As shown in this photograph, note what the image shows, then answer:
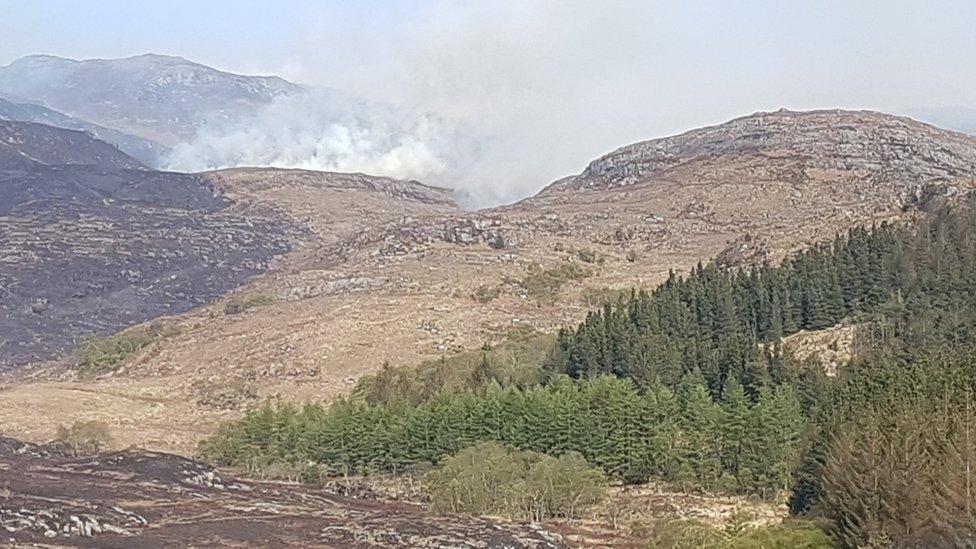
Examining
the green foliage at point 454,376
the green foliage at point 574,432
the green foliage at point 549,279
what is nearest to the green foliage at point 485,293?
the green foliage at point 549,279

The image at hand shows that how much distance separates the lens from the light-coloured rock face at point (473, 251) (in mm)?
79250

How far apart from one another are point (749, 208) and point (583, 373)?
2739 inches

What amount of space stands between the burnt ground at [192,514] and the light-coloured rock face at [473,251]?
478 inches

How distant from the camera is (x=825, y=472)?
33375 mm

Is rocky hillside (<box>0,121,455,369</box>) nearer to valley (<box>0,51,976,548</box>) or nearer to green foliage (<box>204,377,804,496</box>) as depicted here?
valley (<box>0,51,976,548</box>)

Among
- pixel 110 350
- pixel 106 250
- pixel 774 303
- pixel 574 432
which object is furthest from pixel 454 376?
pixel 106 250

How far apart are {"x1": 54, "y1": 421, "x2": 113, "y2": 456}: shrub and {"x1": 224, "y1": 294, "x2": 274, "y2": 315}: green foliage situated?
1429 inches

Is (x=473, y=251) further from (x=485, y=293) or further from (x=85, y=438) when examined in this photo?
(x=85, y=438)

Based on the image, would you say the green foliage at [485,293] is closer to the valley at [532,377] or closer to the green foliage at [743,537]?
the valley at [532,377]

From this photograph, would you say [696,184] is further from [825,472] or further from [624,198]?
[825,472]

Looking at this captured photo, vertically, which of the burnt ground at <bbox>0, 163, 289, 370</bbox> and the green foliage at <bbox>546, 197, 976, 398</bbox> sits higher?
the burnt ground at <bbox>0, 163, 289, 370</bbox>

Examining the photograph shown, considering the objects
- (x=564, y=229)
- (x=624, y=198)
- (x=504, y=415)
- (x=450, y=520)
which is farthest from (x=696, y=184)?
(x=450, y=520)

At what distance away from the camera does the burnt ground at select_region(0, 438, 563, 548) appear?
39719 millimetres

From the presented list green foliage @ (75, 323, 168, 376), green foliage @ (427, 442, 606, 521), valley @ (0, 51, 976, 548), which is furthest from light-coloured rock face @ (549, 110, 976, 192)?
green foliage @ (427, 442, 606, 521)
